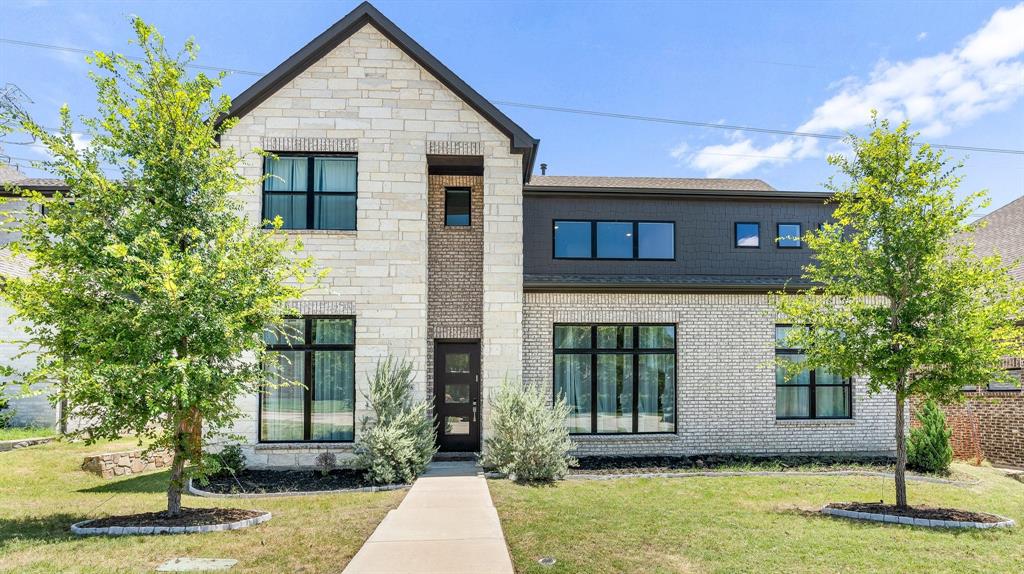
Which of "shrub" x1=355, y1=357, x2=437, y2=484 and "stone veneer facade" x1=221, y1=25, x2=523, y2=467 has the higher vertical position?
"stone veneer facade" x1=221, y1=25, x2=523, y2=467

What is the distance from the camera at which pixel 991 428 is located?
50.4 feet

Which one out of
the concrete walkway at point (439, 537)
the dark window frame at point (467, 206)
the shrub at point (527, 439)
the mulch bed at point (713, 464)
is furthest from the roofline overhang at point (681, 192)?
the concrete walkway at point (439, 537)

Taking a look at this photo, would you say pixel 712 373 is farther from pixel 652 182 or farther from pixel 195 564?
pixel 195 564

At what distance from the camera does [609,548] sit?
7082 millimetres

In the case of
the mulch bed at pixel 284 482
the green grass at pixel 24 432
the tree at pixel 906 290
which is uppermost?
the tree at pixel 906 290

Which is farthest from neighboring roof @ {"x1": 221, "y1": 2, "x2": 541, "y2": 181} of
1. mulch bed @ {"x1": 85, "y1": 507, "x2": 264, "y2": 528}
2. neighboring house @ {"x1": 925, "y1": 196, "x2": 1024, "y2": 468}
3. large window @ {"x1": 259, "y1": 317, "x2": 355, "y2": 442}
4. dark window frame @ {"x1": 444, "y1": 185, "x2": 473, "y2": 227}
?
neighboring house @ {"x1": 925, "y1": 196, "x2": 1024, "y2": 468}

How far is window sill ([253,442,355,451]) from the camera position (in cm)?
1220

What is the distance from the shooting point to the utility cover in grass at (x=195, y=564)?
250 inches

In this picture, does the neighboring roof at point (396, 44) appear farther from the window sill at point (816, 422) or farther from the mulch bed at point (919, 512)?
the mulch bed at point (919, 512)

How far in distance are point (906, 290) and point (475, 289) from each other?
7483 mm

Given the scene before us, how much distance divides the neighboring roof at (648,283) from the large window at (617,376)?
899 millimetres

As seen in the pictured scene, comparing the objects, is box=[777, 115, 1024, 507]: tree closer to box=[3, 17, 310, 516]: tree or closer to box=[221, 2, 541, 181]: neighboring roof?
box=[221, 2, 541, 181]: neighboring roof

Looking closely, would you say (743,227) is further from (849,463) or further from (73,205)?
(73,205)

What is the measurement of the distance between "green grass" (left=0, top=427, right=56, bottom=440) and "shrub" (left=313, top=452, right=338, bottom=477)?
26.0 feet
